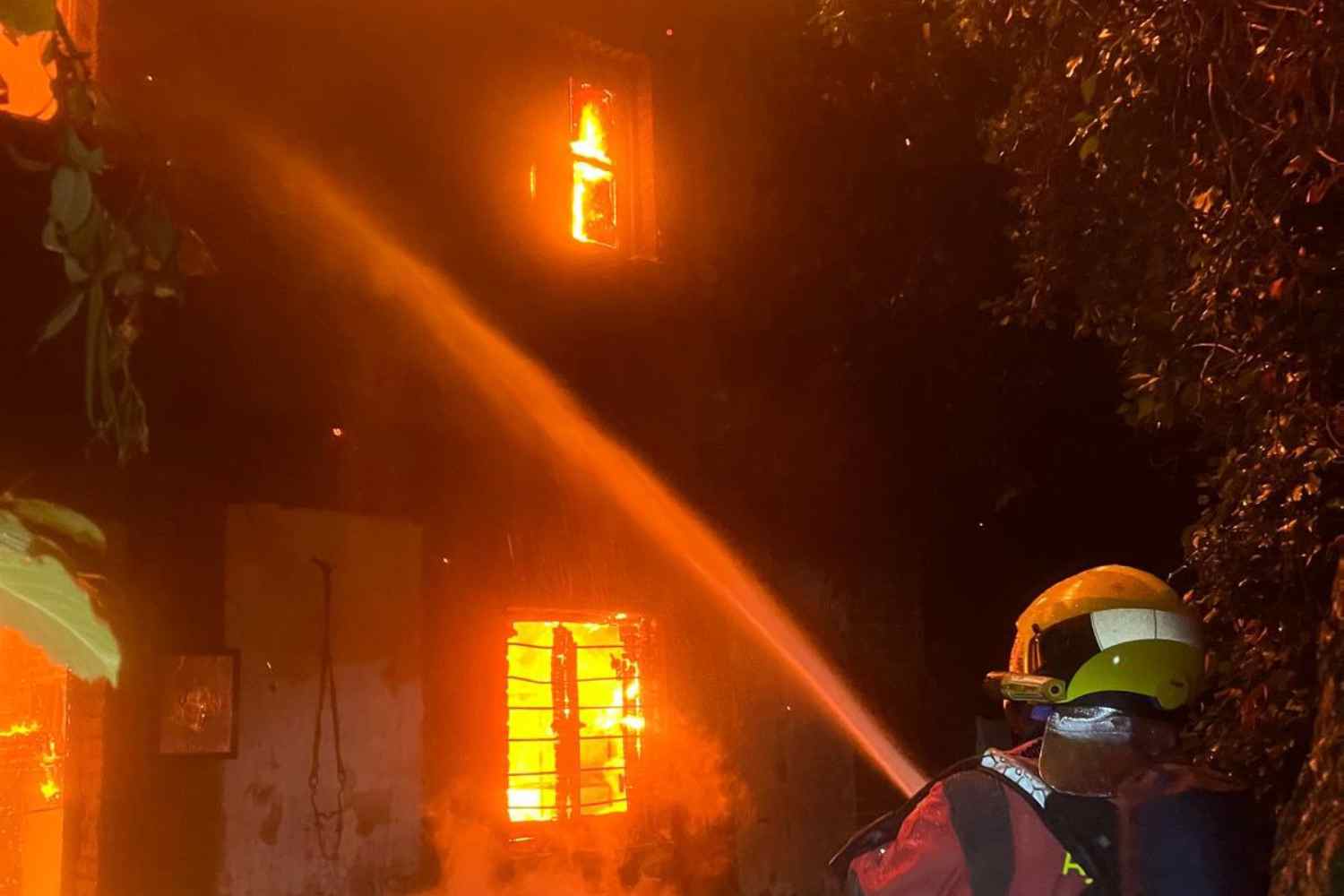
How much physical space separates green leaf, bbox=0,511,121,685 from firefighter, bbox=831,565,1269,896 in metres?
1.84

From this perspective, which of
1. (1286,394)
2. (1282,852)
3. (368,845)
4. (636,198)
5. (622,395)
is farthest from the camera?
(636,198)

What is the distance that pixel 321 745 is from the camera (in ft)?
24.4

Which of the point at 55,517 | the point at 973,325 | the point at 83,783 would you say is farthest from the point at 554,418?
the point at 55,517

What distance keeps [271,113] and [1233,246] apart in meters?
5.86

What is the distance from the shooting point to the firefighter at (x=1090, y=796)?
2.82 m

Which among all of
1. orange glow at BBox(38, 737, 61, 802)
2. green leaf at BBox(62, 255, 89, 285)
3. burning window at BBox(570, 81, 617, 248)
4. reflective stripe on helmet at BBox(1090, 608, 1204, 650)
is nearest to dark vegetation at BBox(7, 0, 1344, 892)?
green leaf at BBox(62, 255, 89, 285)

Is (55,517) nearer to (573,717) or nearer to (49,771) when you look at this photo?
(49,771)

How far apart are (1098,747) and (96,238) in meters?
2.52

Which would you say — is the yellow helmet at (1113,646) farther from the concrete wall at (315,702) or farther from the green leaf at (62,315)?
the concrete wall at (315,702)

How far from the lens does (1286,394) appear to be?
4.52 m

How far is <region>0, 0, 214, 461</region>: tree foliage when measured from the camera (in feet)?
7.23

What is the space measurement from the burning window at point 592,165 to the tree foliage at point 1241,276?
4.41m

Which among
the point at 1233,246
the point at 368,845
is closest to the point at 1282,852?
the point at 1233,246

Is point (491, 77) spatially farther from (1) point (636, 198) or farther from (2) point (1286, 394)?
(2) point (1286, 394)
